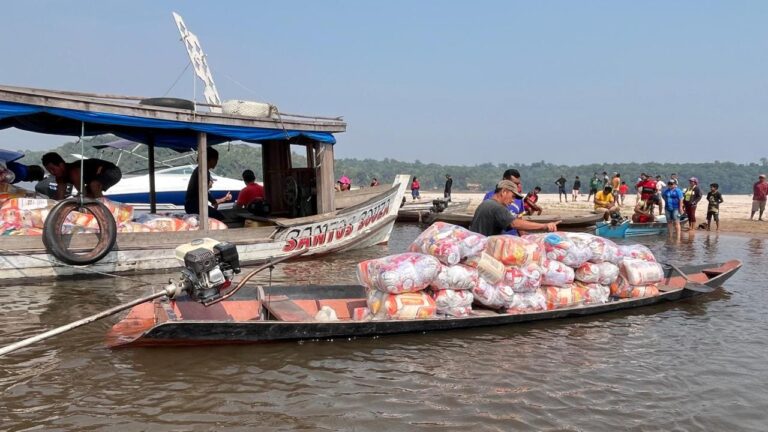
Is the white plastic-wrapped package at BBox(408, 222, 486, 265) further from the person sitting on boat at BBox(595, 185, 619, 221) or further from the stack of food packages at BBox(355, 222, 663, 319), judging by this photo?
the person sitting on boat at BBox(595, 185, 619, 221)

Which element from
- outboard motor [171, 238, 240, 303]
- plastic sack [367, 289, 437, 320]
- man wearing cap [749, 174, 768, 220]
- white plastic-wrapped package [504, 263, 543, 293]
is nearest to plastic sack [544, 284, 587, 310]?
white plastic-wrapped package [504, 263, 543, 293]

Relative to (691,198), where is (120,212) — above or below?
above

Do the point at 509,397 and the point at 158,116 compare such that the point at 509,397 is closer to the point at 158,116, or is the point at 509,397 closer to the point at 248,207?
the point at 158,116

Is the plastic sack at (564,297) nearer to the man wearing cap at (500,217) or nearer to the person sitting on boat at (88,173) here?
the man wearing cap at (500,217)

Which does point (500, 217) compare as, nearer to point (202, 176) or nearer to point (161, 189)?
point (202, 176)

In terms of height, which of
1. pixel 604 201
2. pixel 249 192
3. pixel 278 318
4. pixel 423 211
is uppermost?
pixel 249 192

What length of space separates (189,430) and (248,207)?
9541 millimetres

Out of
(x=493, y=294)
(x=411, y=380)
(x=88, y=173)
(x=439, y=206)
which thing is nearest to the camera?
(x=411, y=380)

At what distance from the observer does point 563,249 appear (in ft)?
23.5

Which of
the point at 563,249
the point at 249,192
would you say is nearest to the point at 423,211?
the point at 249,192

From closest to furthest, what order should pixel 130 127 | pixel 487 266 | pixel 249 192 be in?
pixel 487 266 < pixel 130 127 < pixel 249 192

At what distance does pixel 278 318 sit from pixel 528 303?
2.92m

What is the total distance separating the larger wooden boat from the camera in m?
8.89

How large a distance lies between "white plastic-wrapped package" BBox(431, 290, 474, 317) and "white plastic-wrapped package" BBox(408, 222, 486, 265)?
0.35 metres
